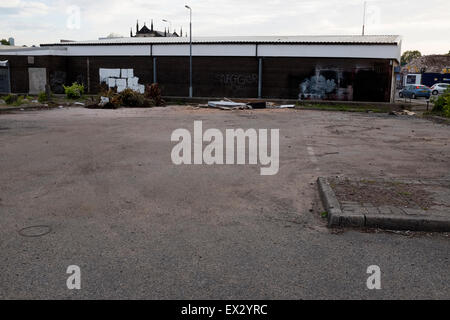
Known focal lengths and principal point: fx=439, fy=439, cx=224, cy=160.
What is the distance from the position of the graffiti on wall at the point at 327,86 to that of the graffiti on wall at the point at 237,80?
395cm

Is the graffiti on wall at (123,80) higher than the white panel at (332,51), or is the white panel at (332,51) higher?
the white panel at (332,51)

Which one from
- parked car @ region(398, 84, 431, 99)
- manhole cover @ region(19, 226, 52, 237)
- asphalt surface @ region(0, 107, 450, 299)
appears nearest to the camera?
asphalt surface @ region(0, 107, 450, 299)

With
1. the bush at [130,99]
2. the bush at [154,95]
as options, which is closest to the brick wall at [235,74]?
the bush at [154,95]

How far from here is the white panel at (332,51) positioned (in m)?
Answer: 32.2

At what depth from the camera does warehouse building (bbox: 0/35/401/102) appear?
33.0m

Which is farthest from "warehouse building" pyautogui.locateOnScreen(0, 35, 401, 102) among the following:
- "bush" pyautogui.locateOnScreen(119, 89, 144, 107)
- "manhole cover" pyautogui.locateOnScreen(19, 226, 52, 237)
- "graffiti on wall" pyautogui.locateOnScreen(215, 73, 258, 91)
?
"manhole cover" pyautogui.locateOnScreen(19, 226, 52, 237)

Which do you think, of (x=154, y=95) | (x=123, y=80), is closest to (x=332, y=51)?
(x=154, y=95)

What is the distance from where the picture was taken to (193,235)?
500 cm

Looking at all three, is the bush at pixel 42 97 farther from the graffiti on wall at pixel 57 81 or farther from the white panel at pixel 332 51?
the white panel at pixel 332 51

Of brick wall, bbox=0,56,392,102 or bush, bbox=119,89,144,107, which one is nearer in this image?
bush, bbox=119,89,144,107

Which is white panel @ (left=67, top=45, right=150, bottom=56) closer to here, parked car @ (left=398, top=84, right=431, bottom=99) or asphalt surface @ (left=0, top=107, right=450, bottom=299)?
parked car @ (left=398, top=84, right=431, bottom=99)

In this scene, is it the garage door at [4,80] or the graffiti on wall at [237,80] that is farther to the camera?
the garage door at [4,80]

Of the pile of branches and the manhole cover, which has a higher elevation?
the pile of branches
